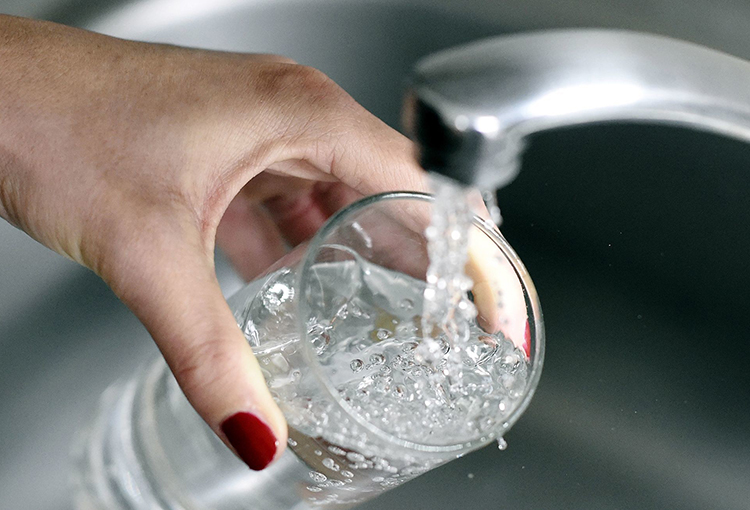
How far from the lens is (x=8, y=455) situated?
45 cm

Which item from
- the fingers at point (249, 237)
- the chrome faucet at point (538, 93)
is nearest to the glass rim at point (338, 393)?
the chrome faucet at point (538, 93)

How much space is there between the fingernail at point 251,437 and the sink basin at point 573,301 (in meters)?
0.19

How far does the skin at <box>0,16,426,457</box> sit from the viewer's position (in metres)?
0.29

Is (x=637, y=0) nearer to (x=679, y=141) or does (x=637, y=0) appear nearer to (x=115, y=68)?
(x=679, y=141)

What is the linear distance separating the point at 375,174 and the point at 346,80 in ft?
0.47

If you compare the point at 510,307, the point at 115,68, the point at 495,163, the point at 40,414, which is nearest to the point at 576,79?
the point at 495,163

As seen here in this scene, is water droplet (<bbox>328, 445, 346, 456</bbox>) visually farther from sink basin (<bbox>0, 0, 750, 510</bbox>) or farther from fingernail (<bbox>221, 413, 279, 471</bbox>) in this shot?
sink basin (<bbox>0, 0, 750, 510</bbox>)

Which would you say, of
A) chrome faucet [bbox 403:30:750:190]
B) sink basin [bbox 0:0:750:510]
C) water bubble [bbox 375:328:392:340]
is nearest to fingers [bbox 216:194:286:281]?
sink basin [bbox 0:0:750:510]

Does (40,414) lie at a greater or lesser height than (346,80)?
lesser

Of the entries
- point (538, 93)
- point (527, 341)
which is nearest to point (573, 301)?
point (527, 341)

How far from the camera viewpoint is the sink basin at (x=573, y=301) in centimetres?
44

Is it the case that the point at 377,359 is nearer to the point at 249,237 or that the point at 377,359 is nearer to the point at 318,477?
the point at 318,477

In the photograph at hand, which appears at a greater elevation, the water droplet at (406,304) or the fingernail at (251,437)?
the water droplet at (406,304)

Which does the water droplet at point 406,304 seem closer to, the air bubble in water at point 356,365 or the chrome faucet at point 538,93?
the air bubble in water at point 356,365
